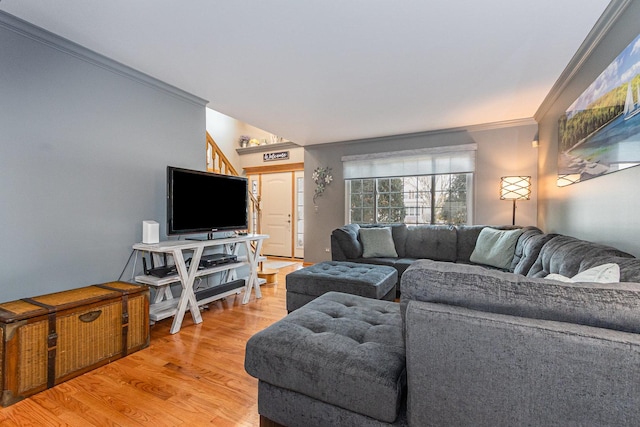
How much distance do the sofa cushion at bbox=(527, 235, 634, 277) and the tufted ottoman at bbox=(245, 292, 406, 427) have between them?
1.04 meters

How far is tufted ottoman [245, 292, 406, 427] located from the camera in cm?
107

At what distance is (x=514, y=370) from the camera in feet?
2.74

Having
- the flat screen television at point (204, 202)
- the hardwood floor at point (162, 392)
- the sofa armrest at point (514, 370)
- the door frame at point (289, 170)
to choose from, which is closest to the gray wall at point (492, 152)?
the door frame at point (289, 170)

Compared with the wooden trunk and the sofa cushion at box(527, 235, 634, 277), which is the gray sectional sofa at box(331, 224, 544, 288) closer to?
the sofa cushion at box(527, 235, 634, 277)

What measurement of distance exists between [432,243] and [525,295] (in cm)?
311

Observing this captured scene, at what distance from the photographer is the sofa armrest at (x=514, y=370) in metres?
0.75

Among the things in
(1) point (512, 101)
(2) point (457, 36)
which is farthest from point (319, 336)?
(1) point (512, 101)

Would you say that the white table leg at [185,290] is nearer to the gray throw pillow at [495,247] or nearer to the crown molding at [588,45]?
the gray throw pillow at [495,247]

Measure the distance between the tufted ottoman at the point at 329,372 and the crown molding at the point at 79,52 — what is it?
2546mm

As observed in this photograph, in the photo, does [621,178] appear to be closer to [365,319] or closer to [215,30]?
[365,319]

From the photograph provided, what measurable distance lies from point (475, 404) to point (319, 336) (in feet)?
2.15

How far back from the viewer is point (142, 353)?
215 cm

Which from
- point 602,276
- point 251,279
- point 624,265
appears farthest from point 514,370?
point 251,279

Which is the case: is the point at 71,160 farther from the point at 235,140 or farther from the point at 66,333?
the point at 235,140
